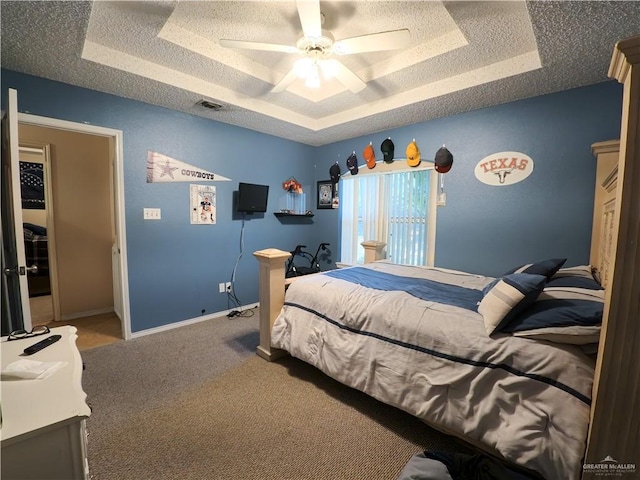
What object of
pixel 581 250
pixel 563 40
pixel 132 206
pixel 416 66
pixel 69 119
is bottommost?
pixel 581 250

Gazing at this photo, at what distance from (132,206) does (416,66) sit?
3043 mm

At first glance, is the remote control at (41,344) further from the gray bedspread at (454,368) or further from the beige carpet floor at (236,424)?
the gray bedspread at (454,368)

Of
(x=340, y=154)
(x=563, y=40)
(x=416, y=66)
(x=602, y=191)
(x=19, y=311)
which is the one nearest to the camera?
(x=563, y=40)

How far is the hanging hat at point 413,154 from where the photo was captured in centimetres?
334

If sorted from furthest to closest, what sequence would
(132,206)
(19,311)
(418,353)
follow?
1. (132,206)
2. (19,311)
3. (418,353)

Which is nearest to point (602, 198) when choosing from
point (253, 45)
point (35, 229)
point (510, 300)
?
point (510, 300)

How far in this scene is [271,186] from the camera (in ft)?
13.2

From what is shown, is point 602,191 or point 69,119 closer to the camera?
point 602,191

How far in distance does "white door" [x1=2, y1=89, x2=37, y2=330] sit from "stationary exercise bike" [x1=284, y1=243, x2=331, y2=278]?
272 cm

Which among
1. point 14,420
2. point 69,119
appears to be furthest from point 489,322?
point 69,119

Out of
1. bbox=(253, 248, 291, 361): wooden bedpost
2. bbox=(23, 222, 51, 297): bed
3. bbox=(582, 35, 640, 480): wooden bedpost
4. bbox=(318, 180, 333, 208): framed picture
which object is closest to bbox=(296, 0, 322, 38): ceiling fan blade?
bbox=(582, 35, 640, 480): wooden bedpost

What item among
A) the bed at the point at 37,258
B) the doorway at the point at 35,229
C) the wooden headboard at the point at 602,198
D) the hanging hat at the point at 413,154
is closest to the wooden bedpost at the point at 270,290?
the hanging hat at the point at 413,154

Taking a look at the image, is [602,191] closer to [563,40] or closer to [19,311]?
[563,40]

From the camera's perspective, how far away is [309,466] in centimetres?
141
